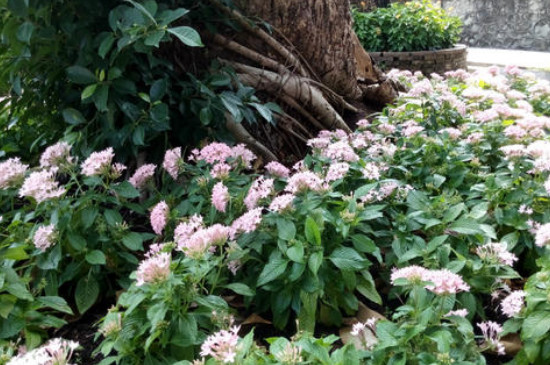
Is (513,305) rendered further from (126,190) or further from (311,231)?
(126,190)

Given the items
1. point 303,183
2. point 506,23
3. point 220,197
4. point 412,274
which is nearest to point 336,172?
→ point 303,183

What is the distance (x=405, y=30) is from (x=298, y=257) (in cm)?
525

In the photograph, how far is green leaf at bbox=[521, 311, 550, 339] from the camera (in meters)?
1.22

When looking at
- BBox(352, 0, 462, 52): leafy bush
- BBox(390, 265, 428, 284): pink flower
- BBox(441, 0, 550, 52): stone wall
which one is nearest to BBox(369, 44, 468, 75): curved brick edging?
BBox(352, 0, 462, 52): leafy bush

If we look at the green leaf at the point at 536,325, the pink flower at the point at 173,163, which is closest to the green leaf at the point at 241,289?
the pink flower at the point at 173,163

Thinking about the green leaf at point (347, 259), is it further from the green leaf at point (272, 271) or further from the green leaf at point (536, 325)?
the green leaf at point (536, 325)

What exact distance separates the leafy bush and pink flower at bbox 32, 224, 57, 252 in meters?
5.10

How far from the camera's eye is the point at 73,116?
6.53 ft

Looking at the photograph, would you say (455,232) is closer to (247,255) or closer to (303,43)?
(247,255)

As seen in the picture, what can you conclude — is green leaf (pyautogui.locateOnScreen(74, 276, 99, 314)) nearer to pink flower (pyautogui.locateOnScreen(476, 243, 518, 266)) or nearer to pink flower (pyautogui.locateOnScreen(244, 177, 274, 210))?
pink flower (pyautogui.locateOnScreen(244, 177, 274, 210))

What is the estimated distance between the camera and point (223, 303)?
4.29 feet

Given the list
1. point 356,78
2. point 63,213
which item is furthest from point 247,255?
point 356,78

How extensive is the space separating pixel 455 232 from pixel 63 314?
1.24 m

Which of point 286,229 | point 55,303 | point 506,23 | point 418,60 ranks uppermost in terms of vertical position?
point 286,229
